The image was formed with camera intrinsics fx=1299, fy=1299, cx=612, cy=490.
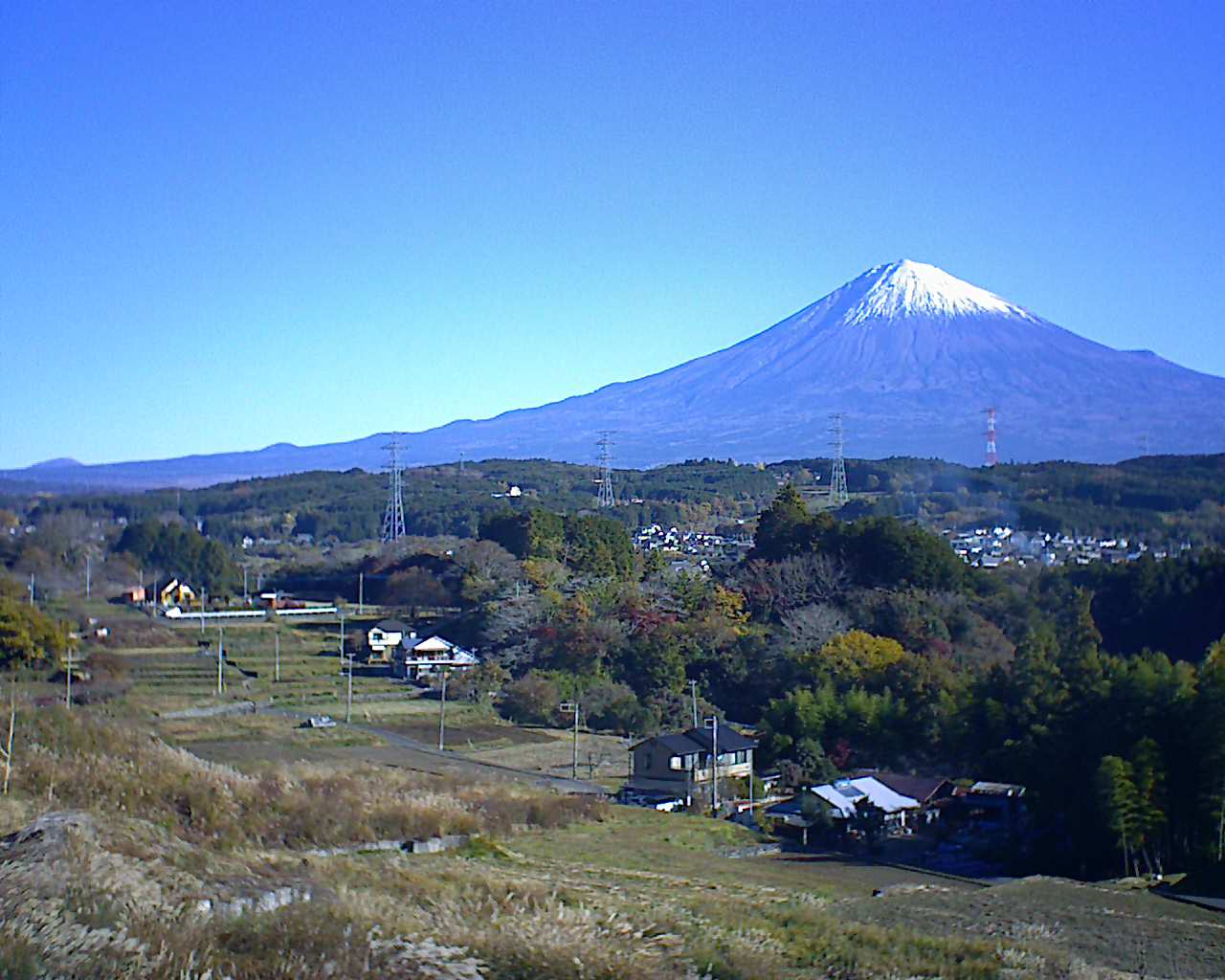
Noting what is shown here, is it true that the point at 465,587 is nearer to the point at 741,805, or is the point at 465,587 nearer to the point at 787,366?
the point at 741,805

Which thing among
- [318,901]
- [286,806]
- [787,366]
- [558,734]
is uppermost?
[787,366]

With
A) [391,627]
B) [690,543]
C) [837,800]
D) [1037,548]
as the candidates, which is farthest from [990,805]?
[690,543]

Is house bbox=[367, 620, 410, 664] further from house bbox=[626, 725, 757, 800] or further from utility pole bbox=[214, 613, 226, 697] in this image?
house bbox=[626, 725, 757, 800]

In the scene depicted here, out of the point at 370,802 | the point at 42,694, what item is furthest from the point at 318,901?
the point at 42,694

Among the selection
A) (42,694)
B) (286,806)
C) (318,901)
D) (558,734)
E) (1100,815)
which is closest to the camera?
(318,901)

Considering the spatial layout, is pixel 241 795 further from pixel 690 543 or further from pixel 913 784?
pixel 690 543

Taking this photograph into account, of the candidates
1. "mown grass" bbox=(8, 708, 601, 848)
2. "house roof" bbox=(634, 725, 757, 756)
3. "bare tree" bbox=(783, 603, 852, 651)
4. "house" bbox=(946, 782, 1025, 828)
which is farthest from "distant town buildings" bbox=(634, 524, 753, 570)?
"mown grass" bbox=(8, 708, 601, 848)

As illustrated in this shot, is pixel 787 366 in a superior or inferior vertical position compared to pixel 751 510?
superior
